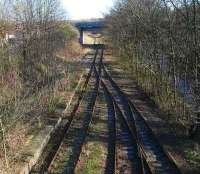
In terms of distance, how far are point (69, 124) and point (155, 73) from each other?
7.91 m

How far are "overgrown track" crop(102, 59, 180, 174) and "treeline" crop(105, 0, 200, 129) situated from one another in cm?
149

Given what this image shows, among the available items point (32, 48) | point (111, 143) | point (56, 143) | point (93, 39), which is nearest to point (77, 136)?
point (56, 143)

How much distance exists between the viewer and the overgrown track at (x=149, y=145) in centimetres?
1381

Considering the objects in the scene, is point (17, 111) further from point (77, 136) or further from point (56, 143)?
point (77, 136)

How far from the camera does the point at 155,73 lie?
26.4 m

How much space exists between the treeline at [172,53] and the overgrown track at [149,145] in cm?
149

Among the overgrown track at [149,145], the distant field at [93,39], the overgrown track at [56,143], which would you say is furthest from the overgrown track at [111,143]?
the distant field at [93,39]

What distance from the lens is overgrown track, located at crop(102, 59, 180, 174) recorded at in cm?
1381

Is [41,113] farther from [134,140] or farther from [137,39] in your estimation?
[137,39]

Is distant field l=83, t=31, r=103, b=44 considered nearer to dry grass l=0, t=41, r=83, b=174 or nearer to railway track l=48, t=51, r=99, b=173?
railway track l=48, t=51, r=99, b=173

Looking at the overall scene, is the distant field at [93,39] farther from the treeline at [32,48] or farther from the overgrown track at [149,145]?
the overgrown track at [149,145]

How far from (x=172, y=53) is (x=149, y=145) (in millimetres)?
4624

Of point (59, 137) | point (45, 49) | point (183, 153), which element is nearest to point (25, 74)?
point (45, 49)

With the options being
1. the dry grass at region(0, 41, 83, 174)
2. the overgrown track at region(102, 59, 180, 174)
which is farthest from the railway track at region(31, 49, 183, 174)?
the dry grass at region(0, 41, 83, 174)
